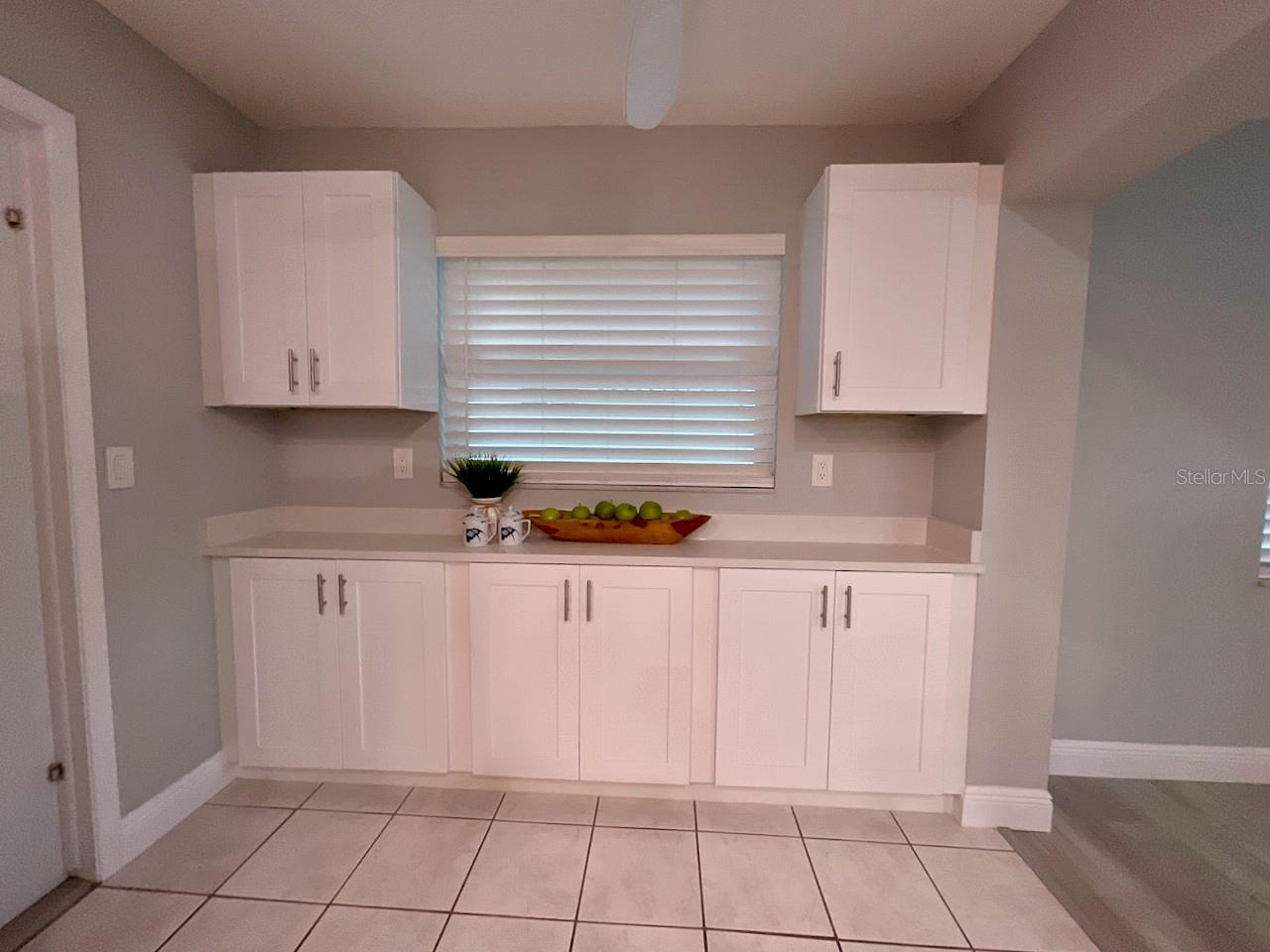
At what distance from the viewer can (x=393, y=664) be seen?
1961 millimetres

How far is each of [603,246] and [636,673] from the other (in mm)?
1646

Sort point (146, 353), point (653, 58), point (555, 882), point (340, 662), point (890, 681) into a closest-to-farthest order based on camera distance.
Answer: point (653, 58) < point (555, 882) < point (146, 353) < point (890, 681) < point (340, 662)

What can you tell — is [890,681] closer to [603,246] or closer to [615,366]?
[615,366]

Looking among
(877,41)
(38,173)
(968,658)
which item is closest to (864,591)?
(968,658)

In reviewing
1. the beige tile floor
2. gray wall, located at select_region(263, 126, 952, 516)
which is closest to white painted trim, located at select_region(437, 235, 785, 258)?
gray wall, located at select_region(263, 126, 952, 516)

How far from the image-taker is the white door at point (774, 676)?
6.13 feet

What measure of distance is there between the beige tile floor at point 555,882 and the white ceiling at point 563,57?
2512mm

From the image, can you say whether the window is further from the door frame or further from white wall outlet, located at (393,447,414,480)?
the door frame

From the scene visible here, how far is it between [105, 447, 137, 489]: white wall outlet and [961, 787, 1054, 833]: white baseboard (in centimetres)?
290

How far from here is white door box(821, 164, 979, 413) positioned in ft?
5.86

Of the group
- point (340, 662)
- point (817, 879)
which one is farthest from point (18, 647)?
point (817, 879)

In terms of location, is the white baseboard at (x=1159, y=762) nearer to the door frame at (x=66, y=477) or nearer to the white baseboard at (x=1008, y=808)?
the white baseboard at (x=1008, y=808)

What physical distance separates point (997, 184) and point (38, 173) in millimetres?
2776

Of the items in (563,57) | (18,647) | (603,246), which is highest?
(563,57)
